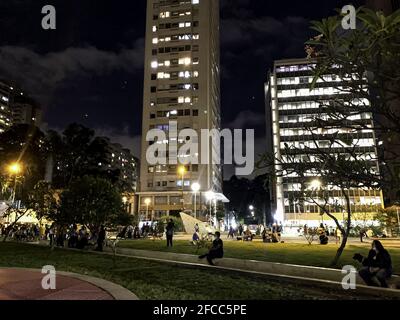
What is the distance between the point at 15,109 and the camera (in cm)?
13712

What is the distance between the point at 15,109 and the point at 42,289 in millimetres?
149623

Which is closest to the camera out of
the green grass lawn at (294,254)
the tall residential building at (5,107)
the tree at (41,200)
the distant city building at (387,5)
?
the green grass lawn at (294,254)

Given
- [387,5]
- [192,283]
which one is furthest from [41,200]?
[387,5]

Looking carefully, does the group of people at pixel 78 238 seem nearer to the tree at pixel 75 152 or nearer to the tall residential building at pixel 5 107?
the tree at pixel 75 152

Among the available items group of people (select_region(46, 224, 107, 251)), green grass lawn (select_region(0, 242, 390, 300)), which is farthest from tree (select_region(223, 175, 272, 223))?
green grass lawn (select_region(0, 242, 390, 300))

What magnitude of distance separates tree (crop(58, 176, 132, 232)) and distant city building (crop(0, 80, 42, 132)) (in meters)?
112

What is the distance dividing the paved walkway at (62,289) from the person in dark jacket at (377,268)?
601cm

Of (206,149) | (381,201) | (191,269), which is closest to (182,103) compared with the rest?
(206,149)

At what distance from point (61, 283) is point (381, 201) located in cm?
8499

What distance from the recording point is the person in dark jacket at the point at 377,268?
852cm

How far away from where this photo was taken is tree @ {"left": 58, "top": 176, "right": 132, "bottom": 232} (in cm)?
2136

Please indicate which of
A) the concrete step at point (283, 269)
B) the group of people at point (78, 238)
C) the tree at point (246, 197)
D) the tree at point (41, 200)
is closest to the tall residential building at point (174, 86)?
the tree at point (246, 197)
